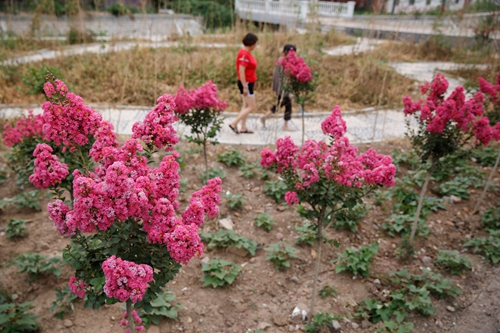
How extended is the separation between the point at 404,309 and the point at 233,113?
15.3ft

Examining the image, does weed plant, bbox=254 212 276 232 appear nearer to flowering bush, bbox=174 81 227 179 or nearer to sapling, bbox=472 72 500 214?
flowering bush, bbox=174 81 227 179

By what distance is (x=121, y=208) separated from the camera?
1.69m

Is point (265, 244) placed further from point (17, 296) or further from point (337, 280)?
point (17, 296)

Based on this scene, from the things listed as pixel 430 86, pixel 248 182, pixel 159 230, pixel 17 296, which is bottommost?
pixel 17 296

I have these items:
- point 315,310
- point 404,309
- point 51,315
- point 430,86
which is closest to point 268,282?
point 315,310

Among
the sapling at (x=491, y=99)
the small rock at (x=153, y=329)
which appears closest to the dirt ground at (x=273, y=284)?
the small rock at (x=153, y=329)

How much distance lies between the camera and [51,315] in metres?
2.90

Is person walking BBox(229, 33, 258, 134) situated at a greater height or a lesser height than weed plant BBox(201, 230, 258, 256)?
greater

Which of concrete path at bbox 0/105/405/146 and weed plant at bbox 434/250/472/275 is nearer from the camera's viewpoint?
weed plant at bbox 434/250/472/275

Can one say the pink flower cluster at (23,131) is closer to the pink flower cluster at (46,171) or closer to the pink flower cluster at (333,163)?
the pink flower cluster at (46,171)

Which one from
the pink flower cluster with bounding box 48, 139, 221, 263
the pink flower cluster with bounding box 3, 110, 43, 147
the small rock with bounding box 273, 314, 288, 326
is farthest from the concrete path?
the pink flower cluster with bounding box 48, 139, 221, 263

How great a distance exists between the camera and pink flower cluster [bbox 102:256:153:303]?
1.64 meters

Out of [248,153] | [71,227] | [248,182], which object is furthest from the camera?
[248,153]

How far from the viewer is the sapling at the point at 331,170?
2361 millimetres
